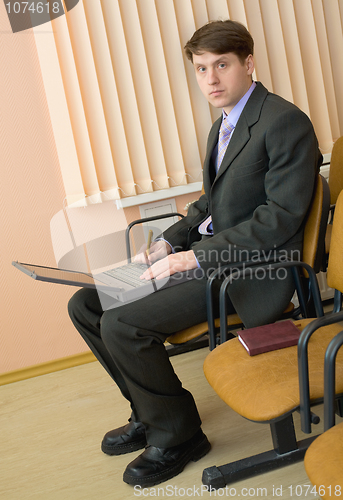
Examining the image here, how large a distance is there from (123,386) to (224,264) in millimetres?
643

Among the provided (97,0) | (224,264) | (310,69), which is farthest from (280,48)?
(224,264)

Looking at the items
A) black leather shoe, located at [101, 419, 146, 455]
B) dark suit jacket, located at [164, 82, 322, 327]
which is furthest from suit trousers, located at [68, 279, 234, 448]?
black leather shoe, located at [101, 419, 146, 455]

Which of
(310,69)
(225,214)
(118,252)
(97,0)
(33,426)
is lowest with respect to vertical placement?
(33,426)

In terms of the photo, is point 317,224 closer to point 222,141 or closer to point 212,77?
point 222,141

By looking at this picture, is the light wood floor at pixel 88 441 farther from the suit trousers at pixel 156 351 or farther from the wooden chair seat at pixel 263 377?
the wooden chair seat at pixel 263 377

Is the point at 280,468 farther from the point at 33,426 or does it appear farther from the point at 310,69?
the point at 310,69

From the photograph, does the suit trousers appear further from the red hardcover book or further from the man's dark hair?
the man's dark hair

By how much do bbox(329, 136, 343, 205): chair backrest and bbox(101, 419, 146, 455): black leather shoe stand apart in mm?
1486

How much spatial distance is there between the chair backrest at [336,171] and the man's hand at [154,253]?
3.21 ft

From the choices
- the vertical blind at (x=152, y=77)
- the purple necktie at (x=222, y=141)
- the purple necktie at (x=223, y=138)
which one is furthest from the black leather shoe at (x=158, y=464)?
the vertical blind at (x=152, y=77)

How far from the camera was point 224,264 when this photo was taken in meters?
1.59

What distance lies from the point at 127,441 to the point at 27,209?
4.81ft

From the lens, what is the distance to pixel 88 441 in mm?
1923

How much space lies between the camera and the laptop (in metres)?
1.25
